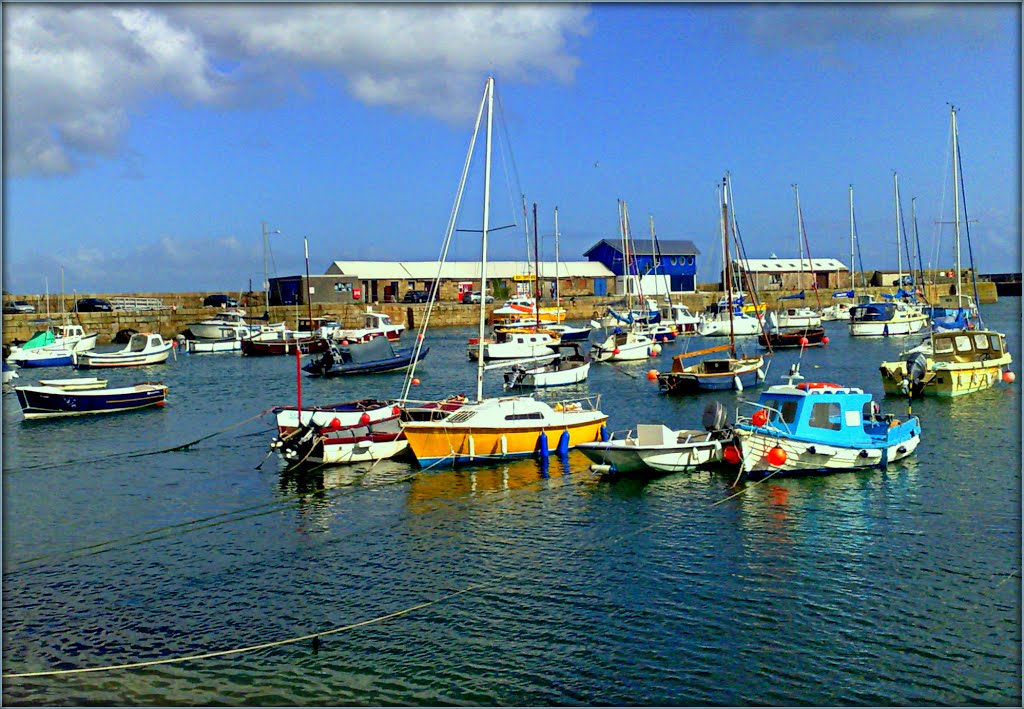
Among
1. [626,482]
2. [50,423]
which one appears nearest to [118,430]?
[50,423]

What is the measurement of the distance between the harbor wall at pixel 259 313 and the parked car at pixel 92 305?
1271 mm

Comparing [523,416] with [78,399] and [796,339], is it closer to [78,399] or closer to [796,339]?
[78,399]

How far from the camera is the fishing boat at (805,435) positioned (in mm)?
28141

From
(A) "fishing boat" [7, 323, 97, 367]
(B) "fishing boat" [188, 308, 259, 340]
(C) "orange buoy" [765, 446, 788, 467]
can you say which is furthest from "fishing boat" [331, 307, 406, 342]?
(C) "orange buoy" [765, 446, 788, 467]

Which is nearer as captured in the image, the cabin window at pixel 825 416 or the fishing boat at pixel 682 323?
the cabin window at pixel 825 416

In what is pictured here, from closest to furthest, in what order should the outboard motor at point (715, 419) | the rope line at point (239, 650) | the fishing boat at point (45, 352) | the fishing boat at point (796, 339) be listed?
the rope line at point (239, 650)
the outboard motor at point (715, 419)
the fishing boat at point (45, 352)
the fishing boat at point (796, 339)

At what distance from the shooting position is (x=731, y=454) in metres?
29.1

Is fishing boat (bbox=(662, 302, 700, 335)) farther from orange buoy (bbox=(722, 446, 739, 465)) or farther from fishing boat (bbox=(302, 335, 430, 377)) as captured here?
orange buoy (bbox=(722, 446, 739, 465))

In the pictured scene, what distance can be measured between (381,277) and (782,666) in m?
112

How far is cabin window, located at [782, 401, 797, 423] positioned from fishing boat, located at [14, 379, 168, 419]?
32.7m

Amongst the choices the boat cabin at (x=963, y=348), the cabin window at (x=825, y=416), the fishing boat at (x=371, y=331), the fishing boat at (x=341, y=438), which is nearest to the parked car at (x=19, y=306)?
the fishing boat at (x=371, y=331)

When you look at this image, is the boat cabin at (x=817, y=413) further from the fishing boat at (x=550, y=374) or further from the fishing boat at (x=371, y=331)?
the fishing boat at (x=371, y=331)

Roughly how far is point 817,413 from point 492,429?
9834 millimetres

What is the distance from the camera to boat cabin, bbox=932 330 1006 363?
46.3 metres
